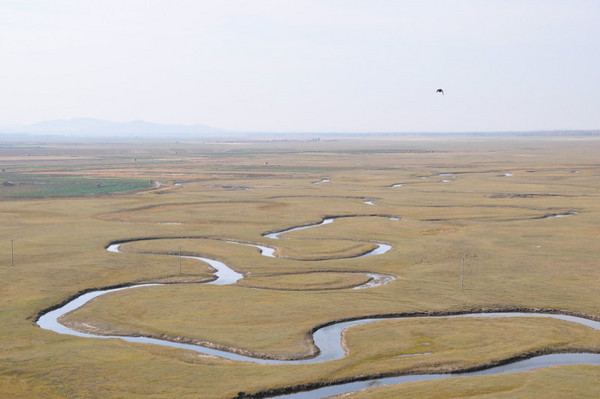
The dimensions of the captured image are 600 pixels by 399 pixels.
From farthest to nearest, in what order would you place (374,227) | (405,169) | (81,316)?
(405,169)
(374,227)
(81,316)

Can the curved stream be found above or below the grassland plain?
below

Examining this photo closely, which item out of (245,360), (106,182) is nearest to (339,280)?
(245,360)

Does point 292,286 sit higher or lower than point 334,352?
higher

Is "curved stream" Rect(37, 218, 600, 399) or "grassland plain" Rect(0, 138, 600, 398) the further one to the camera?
"grassland plain" Rect(0, 138, 600, 398)

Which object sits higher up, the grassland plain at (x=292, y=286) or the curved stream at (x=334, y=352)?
the grassland plain at (x=292, y=286)

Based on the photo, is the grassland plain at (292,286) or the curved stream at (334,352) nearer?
the curved stream at (334,352)

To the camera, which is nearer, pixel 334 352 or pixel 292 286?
pixel 334 352

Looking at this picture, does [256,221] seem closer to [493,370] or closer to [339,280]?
[339,280]

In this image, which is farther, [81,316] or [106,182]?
[106,182]
